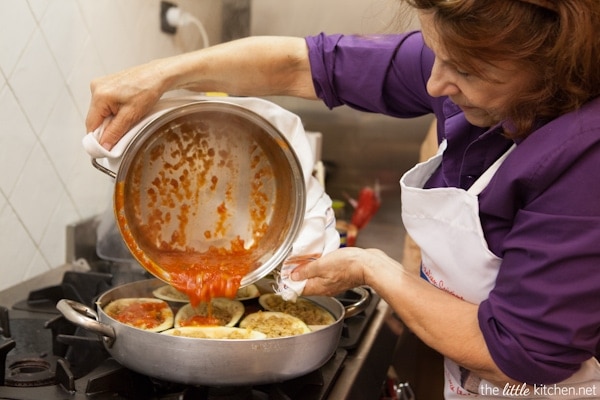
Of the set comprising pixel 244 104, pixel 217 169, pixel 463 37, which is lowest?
pixel 217 169

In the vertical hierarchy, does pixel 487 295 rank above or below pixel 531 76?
below

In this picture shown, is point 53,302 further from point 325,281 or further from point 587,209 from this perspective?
point 587,209

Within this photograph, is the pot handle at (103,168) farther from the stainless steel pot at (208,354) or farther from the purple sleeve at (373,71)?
the purple sleeve at (373,71)

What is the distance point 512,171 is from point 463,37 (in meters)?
0.20

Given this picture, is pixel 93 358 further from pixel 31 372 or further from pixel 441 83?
pixel 441 83

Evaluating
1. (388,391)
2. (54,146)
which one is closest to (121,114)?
(54,146)

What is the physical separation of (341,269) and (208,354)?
28cm

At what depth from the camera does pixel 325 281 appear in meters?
1.16

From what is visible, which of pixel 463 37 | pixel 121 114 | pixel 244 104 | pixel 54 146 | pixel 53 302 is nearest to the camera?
pixel 463 37

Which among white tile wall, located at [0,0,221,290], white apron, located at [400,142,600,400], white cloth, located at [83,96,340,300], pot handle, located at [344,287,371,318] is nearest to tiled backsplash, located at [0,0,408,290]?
white tile wall, located at [0,0,221,290]

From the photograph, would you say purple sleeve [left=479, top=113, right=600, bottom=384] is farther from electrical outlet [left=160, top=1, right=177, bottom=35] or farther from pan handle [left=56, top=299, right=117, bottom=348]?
electrical outlet [left=160, top=1, right=177, bottom=35]

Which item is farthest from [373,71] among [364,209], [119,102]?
[364,209]

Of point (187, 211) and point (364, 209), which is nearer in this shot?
point (187, 211)

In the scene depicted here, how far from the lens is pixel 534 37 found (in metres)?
0.82
